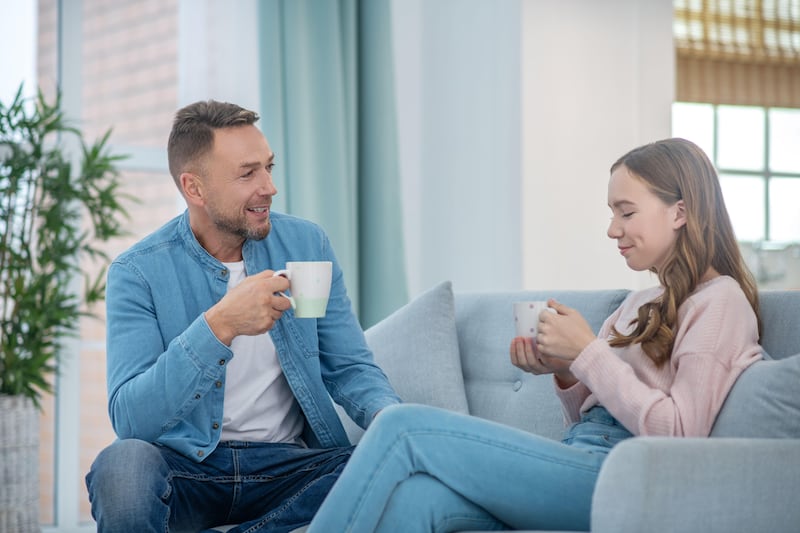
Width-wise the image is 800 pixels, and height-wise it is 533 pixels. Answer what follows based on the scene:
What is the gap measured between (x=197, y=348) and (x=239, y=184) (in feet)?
1.41

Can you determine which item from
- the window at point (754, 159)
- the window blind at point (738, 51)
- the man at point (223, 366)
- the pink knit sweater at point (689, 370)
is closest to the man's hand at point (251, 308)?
the man at point (223, 366)

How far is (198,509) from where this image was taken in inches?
70.2

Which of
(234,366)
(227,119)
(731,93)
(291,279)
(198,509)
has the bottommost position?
(198,509)

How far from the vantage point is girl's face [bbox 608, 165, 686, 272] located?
169 centimetres

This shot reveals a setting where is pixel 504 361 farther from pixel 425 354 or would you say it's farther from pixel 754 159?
pixel 754 159

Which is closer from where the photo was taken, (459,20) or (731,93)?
(459,20)

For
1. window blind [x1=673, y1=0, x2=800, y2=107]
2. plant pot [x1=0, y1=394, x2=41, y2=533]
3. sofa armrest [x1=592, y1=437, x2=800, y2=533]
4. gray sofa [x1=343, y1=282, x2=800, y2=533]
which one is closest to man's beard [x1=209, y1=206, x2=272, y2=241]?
gray sofa [x1=343, y1=282, x2=800, y2=533]

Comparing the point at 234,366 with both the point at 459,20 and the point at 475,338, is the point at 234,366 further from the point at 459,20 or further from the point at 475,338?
the point at 459,20

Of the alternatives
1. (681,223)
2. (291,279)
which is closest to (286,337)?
(291,279)

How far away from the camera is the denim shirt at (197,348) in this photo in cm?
171

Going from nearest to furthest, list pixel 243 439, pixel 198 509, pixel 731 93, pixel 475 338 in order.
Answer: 1. pixel 198 509
2. pixel 243 439
3. pixel 475 338
4. pixel 731 93

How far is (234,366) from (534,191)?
188cm

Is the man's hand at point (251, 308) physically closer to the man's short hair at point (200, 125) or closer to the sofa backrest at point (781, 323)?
the man's short hair at point (200, 125)

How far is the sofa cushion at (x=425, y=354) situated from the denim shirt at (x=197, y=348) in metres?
0.21
